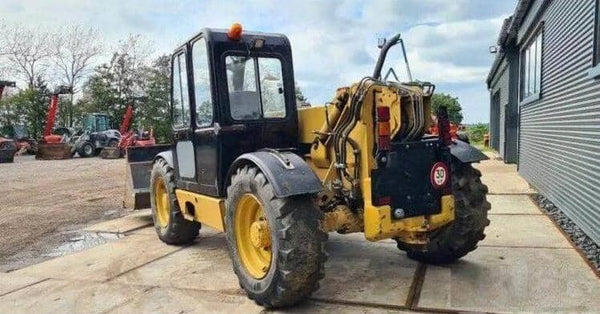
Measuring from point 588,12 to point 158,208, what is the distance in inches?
229

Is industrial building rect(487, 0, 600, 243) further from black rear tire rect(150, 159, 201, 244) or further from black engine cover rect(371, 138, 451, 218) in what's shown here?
black rear tire rect(150, 159, 201, 244)

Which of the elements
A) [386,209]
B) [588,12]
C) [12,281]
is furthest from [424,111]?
[12,281]

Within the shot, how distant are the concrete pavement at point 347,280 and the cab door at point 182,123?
90cm

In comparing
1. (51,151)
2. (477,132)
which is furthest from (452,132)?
(477,132)

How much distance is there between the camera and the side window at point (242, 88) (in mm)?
4777

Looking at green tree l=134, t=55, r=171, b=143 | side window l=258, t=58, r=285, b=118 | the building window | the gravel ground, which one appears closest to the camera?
side window l=258, t=58, r=285, b=118

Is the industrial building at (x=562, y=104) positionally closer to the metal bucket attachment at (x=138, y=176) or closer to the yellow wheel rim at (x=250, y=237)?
the yellow wheel rim at (x=250, y=237)

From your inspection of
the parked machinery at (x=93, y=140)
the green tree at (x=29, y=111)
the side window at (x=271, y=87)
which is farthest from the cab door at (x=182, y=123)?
the green tree at (x=29, y=111)

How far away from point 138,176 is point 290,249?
468 centimetres

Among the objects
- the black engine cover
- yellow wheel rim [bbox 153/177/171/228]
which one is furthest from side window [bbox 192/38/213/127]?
the black engine cover

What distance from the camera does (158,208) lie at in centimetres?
664

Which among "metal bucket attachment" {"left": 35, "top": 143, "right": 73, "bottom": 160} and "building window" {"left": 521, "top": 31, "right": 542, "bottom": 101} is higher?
"building window" {"left": 521, "top": 31, "right": 542, "bottom": 101}

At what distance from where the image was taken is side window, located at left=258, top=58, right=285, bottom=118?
4.91 m

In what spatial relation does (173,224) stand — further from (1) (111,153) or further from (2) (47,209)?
(1) (111,153)
